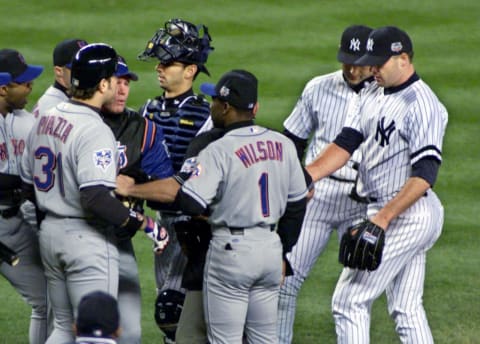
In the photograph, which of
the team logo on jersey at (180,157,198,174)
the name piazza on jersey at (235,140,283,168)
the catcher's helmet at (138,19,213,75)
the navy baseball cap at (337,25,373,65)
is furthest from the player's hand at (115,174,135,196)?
the navy baseball cap at (337,25,373,65)

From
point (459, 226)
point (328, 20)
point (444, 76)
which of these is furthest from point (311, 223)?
point (328, 20)

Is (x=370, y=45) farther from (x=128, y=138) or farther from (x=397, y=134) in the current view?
(x=128, y=138)

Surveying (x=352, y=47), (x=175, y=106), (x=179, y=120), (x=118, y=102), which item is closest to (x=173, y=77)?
(x=175, y=106)

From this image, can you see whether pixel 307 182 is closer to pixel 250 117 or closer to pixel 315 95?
pixel 250 117

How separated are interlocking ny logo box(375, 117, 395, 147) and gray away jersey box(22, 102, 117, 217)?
1468mm

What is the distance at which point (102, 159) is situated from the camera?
4945mm

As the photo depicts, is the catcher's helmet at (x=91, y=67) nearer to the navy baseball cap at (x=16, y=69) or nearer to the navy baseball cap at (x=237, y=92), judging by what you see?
the navy baseball cap at (x=237, y=92)

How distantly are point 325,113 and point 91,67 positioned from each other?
80.1 inches

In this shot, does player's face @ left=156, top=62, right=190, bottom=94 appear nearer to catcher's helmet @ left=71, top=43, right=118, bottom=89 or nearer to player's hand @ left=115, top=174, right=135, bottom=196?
player's hand @ left=115, top=174, right=135, bottom=196

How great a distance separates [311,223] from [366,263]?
3.58 ft

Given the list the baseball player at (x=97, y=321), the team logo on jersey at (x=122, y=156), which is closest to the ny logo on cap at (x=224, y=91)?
the team logo on jersey at (x=122, y=156)

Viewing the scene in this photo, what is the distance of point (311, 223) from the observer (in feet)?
21.8

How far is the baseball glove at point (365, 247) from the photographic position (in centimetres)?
555

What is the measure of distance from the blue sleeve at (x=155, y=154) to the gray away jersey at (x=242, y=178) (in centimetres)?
47
